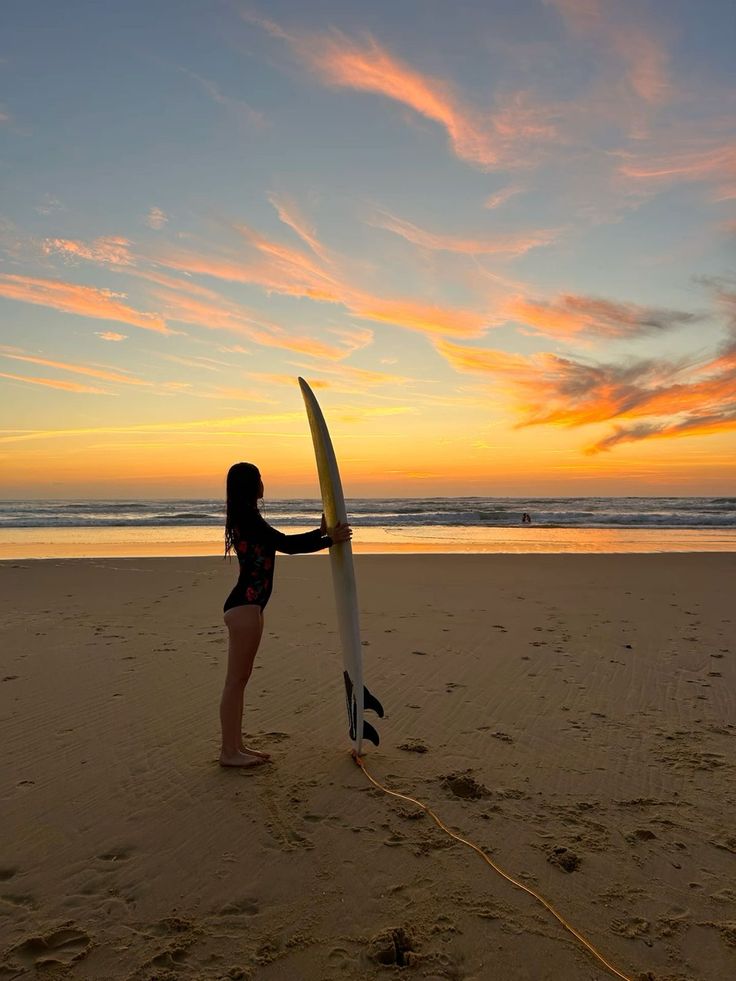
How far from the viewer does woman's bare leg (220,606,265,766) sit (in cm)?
368

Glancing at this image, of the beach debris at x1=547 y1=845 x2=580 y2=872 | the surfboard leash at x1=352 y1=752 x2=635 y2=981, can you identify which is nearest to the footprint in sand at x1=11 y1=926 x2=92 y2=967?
the surfboard leash at x1=352 y1=752 x2=635 y2=981

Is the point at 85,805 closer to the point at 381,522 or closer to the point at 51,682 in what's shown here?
the point at 51,682

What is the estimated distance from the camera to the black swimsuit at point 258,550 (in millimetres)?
3721

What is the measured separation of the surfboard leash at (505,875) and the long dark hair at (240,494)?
63.7 inches

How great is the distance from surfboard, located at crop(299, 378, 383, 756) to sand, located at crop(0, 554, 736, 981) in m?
0.28

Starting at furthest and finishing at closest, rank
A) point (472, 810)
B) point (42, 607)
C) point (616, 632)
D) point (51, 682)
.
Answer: point (42, 607)
point (616, 632)
point (51, 682)
point (472, 810)

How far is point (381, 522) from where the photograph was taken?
106ft

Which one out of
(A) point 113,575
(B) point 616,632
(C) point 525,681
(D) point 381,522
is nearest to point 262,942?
(C) point 525,681

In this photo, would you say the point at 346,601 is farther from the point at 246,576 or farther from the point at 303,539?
the point at 246,576

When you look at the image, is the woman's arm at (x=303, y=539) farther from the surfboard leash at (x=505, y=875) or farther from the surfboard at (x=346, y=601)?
the surfboard leash at (x=505, y=875)

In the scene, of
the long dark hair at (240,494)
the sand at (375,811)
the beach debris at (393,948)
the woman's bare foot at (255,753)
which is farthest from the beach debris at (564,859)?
the long dark hair at (240,494)

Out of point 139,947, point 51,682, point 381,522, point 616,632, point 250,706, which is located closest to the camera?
point 139,947

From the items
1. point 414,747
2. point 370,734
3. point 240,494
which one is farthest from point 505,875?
point 240,494

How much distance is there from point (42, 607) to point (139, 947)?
7.40m
